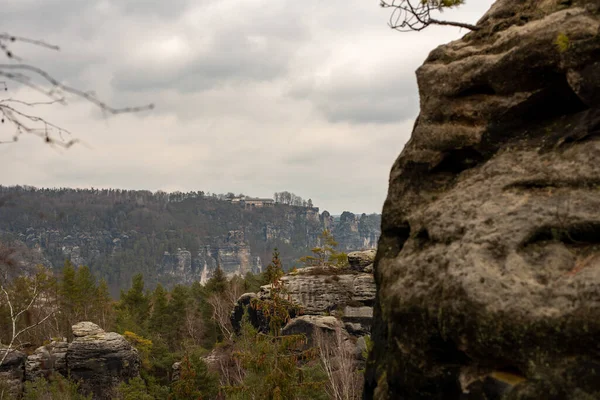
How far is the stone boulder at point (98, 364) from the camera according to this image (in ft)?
123

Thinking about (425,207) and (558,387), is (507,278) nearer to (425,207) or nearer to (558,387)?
(558,387)

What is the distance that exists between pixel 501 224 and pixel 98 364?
37031 mm

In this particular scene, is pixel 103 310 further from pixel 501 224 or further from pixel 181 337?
pixel 501 224

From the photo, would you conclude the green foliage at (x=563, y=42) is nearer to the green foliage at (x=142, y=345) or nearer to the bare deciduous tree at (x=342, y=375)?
the bare deciduous tree at (x=342, y=375)

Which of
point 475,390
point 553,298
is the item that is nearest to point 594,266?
point 553,298

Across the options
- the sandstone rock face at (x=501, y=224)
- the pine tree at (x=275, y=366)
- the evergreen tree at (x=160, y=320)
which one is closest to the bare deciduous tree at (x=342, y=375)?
the pine tree at (x=275, y=366)

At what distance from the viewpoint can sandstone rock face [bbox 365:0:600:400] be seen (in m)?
5.45

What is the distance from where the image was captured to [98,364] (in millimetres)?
37531

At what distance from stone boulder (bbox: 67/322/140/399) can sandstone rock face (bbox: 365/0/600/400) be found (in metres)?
33.8

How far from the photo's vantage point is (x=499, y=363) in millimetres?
5836

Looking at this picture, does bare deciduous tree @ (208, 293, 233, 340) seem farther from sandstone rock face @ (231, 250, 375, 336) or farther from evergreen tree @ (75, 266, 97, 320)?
evergreen tree @ (75, 266, 97, 320)

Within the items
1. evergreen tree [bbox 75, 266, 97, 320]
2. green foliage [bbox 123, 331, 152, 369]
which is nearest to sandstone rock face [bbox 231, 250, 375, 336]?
green foliage [bbox 123, 331, 152, 369]

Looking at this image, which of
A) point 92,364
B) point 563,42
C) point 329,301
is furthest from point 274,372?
point 329,301

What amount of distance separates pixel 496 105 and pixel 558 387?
3736 mm
